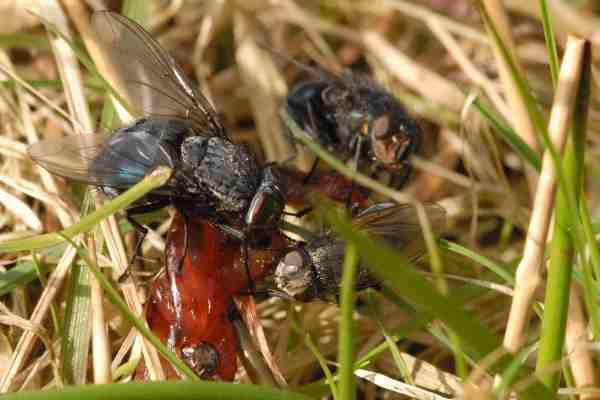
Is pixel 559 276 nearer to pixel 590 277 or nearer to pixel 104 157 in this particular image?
pixel 590 277

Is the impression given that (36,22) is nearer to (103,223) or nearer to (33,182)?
(33,182)

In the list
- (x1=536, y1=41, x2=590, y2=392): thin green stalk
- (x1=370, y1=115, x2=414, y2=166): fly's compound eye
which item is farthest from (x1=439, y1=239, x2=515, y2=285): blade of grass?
(x1=370, y1=115, x2=414, y2=166): fly's compound eye

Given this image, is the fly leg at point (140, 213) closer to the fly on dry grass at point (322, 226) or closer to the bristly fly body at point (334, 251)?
the fly on dry grass at point (322, 226)

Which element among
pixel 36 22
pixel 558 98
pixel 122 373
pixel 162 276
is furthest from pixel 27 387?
pixel 36 22

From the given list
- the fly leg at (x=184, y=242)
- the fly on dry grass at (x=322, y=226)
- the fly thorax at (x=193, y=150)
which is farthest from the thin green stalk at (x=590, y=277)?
the fly thorax at (x=193, y=150)

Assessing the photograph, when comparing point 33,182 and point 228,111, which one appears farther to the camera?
point 228,111

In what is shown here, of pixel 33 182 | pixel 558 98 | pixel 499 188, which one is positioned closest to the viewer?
pixel 558 98

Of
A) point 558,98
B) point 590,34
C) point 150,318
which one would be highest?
point 590,34
